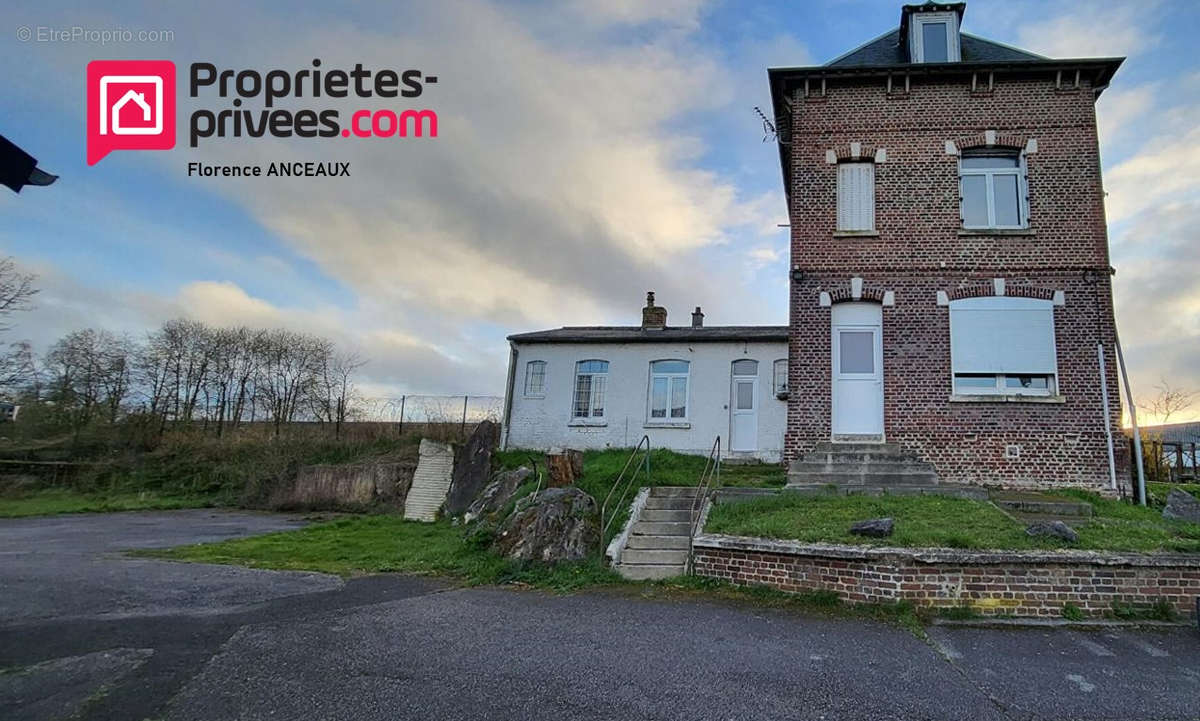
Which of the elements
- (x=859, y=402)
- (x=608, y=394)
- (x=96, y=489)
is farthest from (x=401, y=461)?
(x=859, y=402)

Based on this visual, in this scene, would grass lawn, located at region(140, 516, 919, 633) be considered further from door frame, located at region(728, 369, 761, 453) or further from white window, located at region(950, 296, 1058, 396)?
door frame, located at region(728, 369, 761, 453)

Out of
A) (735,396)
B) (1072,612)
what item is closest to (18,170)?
(1072,612)

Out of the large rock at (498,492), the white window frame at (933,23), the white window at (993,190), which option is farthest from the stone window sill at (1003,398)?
the large rock at (498,492)

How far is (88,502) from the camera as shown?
754 inches

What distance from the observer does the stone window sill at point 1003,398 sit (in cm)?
1059

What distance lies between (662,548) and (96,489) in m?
21.9

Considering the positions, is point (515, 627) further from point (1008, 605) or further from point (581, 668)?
point (1008, 605)

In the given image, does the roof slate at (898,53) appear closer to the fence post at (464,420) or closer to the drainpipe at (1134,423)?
the drainpipe at (1134,423)

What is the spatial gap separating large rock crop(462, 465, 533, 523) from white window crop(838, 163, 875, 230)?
797 centimetres

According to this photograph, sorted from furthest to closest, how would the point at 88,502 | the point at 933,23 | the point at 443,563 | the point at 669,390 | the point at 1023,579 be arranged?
1. the point at 88,502
2. the point at 669,390
3. the point at 933,23
4. the point at 443,563
5. the point at 1023,579

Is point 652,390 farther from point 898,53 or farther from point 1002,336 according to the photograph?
point 898,53

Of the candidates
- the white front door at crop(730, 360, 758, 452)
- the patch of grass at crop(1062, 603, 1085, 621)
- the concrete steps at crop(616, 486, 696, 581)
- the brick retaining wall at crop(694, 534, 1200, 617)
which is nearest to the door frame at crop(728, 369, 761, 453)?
the white front door at crop(730, 360, 758, 452)

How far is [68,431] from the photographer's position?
22438mm

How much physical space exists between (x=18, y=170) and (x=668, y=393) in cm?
1448
